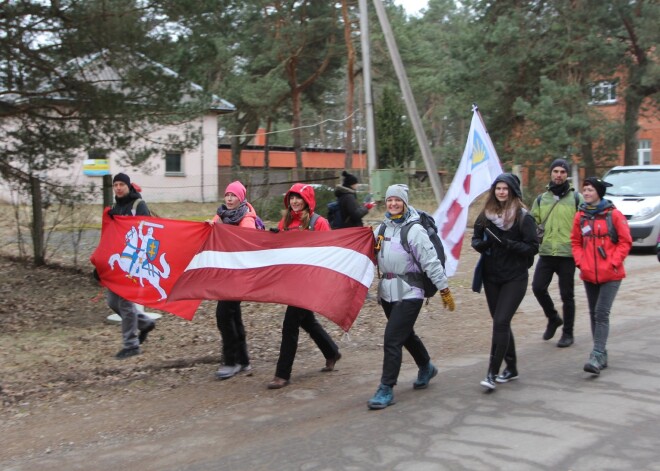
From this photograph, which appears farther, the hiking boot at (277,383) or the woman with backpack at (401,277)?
the hiking boot at (277,383)

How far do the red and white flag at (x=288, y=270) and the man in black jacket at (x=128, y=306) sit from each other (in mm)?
839

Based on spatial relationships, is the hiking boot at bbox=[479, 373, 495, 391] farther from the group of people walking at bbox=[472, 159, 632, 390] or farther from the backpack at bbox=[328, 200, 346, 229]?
the backpack at bbox=[328, 200, 346, 229]

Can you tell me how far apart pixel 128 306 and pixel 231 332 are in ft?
4.73

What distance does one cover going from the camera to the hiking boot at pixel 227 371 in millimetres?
6773

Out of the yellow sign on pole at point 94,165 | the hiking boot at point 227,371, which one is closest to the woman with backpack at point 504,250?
the hiking boot at point 227,371

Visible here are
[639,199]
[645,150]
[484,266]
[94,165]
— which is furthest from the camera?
[645,150]

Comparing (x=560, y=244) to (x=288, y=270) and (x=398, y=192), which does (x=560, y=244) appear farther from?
(x=288, y=270)

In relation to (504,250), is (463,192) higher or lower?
higher

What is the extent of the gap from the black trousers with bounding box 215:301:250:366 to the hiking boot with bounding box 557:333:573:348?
11.1 feet

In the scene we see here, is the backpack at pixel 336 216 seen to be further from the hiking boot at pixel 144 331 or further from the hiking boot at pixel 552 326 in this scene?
the hiking boot at pixel 552 326

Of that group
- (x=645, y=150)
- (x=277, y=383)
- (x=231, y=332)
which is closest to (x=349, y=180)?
(x=231, y=332)

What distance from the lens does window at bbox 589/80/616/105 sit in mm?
25531

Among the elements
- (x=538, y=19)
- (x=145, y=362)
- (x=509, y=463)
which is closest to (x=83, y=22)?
(x=145, y=362)

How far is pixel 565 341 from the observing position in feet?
25.2
